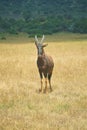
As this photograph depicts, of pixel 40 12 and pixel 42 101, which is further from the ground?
pixel 42 101

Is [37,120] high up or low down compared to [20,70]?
up

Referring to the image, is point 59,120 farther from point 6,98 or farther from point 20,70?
point 20,70

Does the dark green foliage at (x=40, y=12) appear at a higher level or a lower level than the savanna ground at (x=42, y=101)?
lower

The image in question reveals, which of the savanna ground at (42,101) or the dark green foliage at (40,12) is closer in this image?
the savanna ground at (42,101)

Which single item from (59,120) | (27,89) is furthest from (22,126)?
(27,89)

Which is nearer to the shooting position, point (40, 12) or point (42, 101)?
point (42, 101)

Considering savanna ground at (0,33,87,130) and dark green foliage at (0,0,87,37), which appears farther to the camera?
dark green foliage at (0,0,87,37)

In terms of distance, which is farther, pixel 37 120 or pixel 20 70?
pixel 20 70

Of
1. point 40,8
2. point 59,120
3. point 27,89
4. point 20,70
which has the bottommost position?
point 40,8

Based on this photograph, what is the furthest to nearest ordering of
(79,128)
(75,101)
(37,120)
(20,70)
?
(20,70) → (75,101) → (37,120) → (79,128)

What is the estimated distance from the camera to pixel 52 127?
40.0 feet

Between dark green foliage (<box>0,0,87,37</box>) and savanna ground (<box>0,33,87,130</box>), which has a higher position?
savanna ground (<box>0,33,87,130</box>)

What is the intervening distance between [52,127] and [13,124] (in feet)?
3.58

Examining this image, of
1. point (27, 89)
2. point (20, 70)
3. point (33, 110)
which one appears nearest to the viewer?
point (33, 110)
